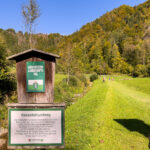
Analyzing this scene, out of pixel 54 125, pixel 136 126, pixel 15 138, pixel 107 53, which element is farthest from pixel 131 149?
pixel 107 53

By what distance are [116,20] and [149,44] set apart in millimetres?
92983

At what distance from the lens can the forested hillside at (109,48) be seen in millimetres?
23984

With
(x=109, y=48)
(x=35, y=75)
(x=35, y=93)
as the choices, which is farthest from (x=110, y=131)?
(x=109, y=48)

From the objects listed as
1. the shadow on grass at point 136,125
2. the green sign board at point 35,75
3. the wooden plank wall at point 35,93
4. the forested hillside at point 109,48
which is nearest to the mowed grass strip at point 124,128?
the shadow on grass at point 136,125

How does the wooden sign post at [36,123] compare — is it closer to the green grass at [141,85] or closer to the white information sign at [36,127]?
the white information sign at [36,127]

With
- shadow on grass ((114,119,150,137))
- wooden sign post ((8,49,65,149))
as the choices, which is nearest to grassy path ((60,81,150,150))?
shadow on grass ((114,119,150,137))

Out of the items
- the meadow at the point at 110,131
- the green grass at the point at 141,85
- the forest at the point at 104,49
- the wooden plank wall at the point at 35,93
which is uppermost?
the forest at the point at 104,49

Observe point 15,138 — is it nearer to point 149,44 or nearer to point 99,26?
point 149,44

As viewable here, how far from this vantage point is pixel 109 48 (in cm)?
8150

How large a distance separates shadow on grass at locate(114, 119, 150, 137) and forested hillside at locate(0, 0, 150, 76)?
29.7ft

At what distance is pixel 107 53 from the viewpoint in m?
79.3

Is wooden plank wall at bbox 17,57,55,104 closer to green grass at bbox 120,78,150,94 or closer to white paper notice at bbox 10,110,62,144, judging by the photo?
white paper notice at bbox 10,110,62,144

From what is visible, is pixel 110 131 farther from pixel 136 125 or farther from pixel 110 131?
pixel 136 125

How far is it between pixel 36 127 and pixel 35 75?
111 centimetres
